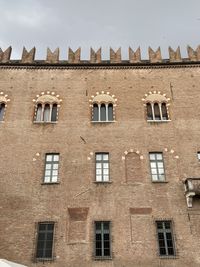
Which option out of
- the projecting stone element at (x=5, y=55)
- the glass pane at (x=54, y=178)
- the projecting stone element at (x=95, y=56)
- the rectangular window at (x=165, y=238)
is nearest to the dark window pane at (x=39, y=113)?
the glass pane at (x=54, y=178)

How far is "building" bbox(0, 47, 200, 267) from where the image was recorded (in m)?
15.8

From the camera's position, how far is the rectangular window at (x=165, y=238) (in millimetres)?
15688

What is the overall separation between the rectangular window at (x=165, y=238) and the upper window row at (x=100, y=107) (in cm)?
648

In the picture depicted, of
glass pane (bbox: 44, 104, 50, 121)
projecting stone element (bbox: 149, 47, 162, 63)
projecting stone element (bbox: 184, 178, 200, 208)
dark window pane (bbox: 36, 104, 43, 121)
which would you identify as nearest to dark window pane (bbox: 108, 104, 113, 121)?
glass pane (bbox: 44, 104, 50, 121)

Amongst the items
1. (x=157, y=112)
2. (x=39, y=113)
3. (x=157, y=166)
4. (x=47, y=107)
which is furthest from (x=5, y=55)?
(x=157, y=166)

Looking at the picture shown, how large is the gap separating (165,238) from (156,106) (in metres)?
8.17

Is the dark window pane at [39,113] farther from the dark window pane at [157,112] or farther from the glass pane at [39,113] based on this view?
the dark window pane at [157,112]

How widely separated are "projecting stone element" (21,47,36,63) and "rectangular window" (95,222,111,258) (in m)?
12.3

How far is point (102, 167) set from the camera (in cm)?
1817

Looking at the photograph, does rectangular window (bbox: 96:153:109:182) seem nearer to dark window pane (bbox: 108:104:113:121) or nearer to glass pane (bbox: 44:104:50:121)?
dark window pane (bbox: 108:104:113:121)

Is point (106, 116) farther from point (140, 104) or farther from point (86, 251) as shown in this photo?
point (86, 251)

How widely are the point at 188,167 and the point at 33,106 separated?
10106mm

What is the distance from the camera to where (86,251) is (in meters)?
15.7

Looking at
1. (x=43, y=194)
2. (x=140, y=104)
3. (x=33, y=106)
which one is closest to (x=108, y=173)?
(x=43, y=194)
